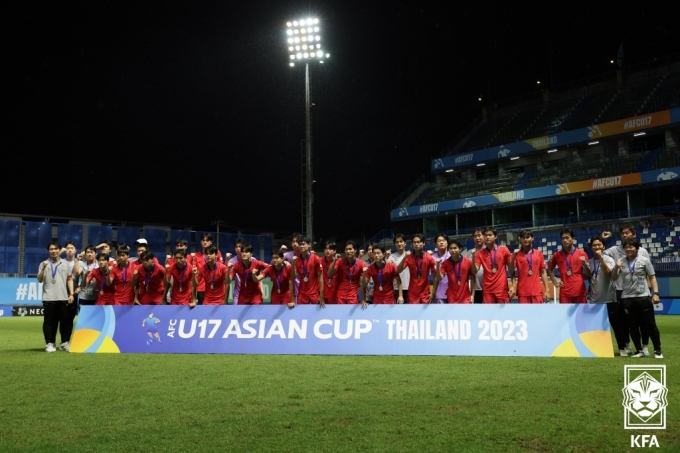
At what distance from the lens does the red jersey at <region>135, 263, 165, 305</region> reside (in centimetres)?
1348

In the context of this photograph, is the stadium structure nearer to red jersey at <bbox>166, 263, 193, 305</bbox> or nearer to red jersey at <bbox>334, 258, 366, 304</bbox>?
red jersey at <bbox>334, 258, 366, 304</bbox>

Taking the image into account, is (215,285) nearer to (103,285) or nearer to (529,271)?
(103,285)

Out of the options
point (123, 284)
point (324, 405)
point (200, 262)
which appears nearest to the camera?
point (324, 405)

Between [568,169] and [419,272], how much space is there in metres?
37.3

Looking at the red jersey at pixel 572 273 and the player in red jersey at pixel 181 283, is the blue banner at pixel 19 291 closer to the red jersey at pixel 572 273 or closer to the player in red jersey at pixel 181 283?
the player in red jersey at pixel 181 283

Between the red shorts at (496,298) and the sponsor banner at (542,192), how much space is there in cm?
3114

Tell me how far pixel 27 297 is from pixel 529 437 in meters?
33.0

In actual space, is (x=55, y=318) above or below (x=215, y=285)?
below

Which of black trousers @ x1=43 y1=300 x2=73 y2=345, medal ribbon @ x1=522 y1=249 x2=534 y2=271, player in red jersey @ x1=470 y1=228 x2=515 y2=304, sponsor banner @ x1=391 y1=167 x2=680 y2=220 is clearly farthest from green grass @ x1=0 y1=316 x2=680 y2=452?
sponsor banner @ x1=391 y1=167 x2=680 y2=220

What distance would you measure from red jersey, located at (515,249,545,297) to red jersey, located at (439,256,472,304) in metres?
1.01

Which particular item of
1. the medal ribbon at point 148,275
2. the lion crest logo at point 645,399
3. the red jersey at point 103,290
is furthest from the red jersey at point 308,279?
the lion crest logo at point 645,399

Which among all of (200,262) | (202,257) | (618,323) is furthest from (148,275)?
(618,323)

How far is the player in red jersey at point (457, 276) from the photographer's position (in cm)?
1226

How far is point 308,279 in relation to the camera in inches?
523
